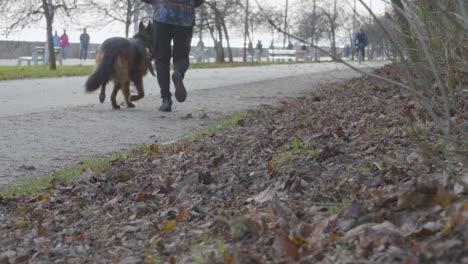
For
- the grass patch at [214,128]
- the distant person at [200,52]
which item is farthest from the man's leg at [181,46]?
the distant person at [200,52]

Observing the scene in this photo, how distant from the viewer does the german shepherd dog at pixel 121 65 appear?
9.15 m

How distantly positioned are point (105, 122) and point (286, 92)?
261 inches

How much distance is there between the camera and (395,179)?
11.0 feet

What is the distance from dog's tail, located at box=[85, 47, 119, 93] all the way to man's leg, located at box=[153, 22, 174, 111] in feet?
1.97

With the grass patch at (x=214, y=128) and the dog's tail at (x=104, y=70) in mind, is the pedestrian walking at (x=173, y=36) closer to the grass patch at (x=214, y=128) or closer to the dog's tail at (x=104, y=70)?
the dog's tail at (x=104, y=70)

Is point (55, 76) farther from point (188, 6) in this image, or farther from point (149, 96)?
point (188, 6)

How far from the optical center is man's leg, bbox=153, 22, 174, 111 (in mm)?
8926

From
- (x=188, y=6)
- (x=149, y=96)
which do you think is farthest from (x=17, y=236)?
(x=149, y=96)

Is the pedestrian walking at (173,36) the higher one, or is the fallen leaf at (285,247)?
the pedestrian walking at (173,36)

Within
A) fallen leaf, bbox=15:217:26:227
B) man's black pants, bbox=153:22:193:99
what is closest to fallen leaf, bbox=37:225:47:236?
fallen leaf, bbox=15:217:26:227

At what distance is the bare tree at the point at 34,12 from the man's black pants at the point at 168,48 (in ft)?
55.2

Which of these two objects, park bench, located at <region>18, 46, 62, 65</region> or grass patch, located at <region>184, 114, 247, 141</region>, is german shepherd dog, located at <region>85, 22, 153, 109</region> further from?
park bench, located at <region>18, 46, 62, 65</region>

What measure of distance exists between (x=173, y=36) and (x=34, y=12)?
18584 mm

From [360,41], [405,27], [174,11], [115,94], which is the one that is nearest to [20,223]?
[405,27]
